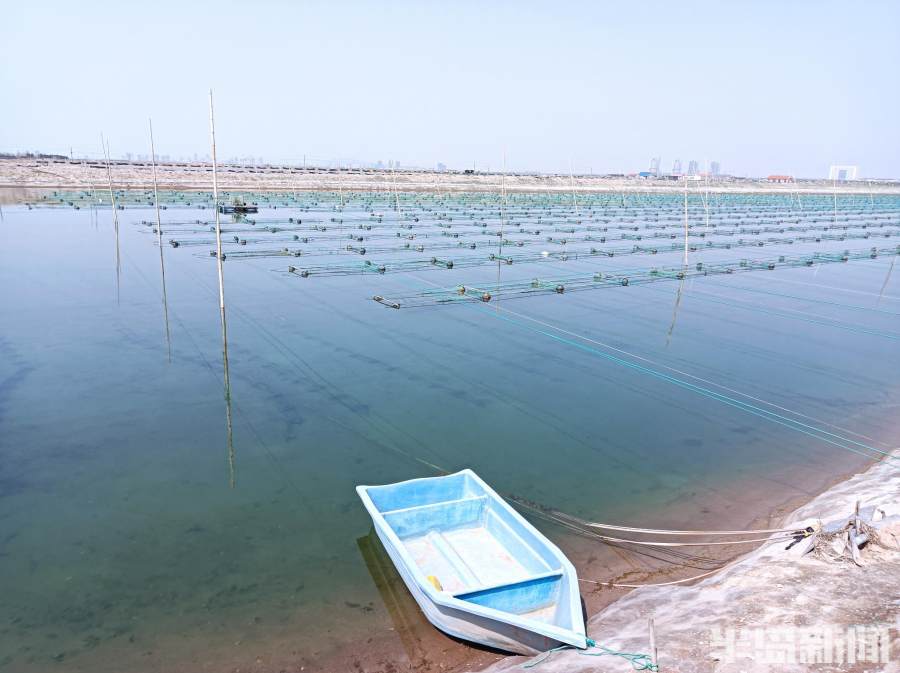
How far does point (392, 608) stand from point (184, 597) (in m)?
2.07

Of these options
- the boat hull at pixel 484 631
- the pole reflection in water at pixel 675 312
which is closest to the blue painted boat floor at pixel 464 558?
the boat hull at pixel 484 631

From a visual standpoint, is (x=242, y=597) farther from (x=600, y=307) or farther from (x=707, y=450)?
(x=600, y=307)

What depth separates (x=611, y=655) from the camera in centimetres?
479

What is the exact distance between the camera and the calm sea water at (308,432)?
594cm

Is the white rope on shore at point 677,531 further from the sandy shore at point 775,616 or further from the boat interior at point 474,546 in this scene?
the boat interior at point 474,546

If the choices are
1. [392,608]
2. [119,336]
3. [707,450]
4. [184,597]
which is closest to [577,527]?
[392,608]

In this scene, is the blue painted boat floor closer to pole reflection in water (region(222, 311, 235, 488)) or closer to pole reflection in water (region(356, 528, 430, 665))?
pole reflection in water (region(356, 528, 430, 665))

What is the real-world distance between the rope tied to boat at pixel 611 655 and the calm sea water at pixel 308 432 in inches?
64.0

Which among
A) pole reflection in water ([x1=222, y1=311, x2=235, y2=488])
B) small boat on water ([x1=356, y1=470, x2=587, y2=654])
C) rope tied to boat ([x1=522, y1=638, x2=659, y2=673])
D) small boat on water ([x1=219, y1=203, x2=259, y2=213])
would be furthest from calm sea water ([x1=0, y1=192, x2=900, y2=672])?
small boat on water ([x1=219, y1=203, x2=259, y2=213])

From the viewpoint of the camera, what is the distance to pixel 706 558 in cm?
683

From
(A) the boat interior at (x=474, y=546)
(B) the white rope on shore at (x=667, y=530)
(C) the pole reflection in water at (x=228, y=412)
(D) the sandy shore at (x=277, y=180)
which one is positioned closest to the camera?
(A) the boat interior at (x=474, y=546)

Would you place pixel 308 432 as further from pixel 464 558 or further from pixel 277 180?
pixel 277 180

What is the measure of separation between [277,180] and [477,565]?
2572 inches

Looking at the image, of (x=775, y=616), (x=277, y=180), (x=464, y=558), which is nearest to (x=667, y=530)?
(x=775, y=616)
